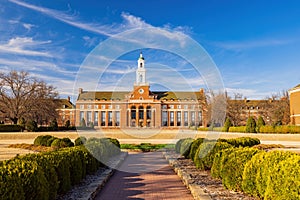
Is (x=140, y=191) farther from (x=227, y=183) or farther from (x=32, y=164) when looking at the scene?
(x=32, y=164)

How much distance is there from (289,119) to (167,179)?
50.4m

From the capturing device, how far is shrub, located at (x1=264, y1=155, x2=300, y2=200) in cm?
457

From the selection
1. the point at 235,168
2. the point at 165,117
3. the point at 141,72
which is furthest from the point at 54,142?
the point at 165,117

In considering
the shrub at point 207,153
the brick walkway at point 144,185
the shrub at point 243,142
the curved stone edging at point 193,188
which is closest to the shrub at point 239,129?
the shrub at point 243,142

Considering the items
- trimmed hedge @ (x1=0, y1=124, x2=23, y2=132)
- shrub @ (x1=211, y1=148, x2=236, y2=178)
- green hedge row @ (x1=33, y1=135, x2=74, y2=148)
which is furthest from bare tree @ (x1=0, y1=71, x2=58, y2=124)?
shrub @ (x1=211, y1=148, x2=236, y2=178)

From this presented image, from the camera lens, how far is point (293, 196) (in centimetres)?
457

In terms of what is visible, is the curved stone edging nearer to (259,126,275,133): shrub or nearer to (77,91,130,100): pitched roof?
(77,91,130,100): pitched roof

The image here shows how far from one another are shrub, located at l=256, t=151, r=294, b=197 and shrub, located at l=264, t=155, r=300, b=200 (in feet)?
0.45

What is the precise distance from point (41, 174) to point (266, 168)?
13.4ft

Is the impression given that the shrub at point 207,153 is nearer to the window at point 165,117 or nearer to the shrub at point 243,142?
the shrub at point 243,142

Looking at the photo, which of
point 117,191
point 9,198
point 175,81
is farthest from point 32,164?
point 175,81

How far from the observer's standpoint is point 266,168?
18.4ft

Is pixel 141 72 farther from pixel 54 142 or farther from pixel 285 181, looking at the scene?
pixel 285 181

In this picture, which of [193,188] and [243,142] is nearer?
[193,188]
